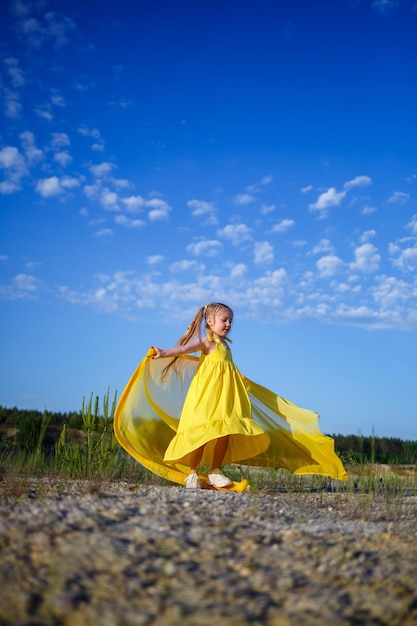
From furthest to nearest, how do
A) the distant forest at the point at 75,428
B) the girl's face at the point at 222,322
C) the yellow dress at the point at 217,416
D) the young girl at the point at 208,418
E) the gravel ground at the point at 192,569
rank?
1. the distant forest at the point at 75,428
2. the girl's face at the point at 222,322
3. the young girl at the point at 208,418
4. the yellow dress at the point at 217,416
5. the gravel ground at the point at 192,569

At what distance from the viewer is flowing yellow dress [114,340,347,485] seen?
5.86 m

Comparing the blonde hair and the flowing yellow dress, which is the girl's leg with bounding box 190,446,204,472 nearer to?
the flowing yellow dress

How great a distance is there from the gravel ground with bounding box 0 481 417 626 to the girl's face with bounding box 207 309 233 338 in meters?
3.17

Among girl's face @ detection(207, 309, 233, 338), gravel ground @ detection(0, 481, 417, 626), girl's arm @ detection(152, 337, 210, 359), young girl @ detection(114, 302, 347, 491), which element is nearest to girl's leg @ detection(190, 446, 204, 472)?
young girl @ detection(114, 302, 347, 491)

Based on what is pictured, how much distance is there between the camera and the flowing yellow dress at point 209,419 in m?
5.86

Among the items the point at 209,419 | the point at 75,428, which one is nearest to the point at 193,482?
the point at 209,419

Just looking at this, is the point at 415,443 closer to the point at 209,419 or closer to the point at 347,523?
the point at 209,419

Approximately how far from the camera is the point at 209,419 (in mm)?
5684

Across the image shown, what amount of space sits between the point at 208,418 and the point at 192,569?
3.51 meters

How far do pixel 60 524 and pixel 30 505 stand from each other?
29.0 inches

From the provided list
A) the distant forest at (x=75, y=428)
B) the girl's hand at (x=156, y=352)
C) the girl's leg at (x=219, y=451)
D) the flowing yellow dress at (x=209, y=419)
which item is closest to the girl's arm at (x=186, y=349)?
the girl's hand at (x=156, y=352)

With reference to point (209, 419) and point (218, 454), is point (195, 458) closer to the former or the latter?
point (218, 454)

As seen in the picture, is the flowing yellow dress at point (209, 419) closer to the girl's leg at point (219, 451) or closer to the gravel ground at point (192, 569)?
the girl's leg at point (219, 451)

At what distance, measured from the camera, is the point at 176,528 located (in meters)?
2.72
